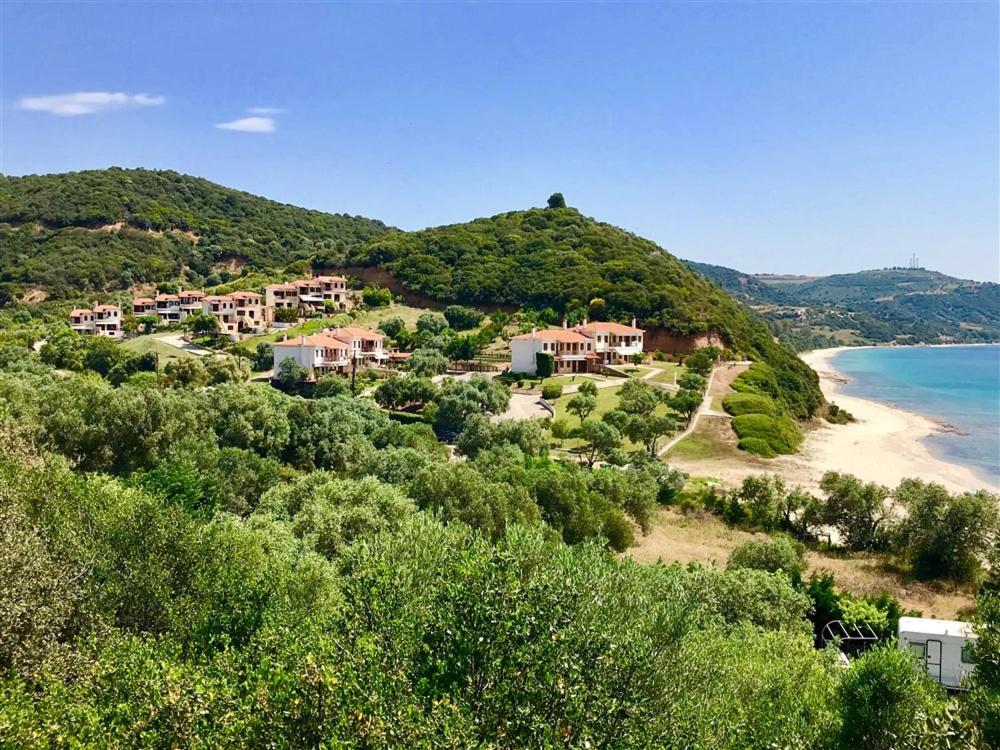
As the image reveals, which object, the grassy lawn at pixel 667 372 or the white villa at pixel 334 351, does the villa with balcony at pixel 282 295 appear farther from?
the grassy lawn at pixel 667 372

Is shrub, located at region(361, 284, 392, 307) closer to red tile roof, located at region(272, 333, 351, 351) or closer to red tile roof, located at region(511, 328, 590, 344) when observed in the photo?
red tile roof, located at region(272, 333, 351, 351)

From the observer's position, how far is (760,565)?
25141 mm

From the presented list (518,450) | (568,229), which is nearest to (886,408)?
(568,229)

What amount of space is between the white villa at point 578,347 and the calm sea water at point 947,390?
29.5 meters

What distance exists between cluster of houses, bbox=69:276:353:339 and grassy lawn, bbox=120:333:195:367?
6001 mm

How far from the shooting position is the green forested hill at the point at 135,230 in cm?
10356

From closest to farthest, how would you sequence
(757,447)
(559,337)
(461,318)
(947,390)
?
(757,447) → (559,337) → (461,318) → (947,390)

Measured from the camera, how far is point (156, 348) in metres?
68.1

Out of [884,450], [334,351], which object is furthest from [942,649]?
[334,351]

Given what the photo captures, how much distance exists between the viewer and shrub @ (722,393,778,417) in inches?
2155

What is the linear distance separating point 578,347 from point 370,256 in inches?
1779

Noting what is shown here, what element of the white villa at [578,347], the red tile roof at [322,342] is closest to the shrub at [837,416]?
the white villa at [578,347]

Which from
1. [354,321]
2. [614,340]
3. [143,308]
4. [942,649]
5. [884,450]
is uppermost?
[143,308]

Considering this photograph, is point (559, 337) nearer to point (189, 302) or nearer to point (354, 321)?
point (354, 321)
